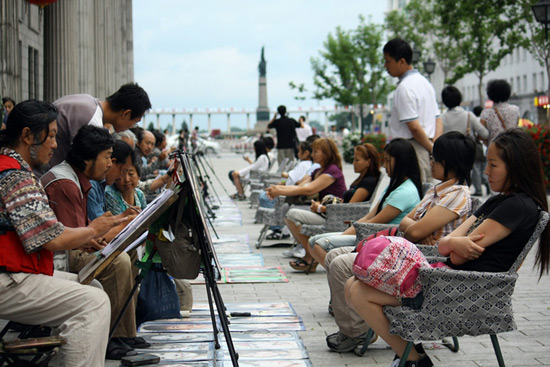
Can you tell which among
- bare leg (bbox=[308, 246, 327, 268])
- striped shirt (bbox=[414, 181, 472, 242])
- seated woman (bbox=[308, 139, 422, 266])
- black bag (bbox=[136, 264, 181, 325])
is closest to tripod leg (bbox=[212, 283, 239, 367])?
striped shirt (bbox=[414, 181, 472, 242])

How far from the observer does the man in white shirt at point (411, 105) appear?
848cm

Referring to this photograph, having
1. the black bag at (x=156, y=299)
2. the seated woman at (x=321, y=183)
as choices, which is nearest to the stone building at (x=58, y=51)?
the seated woman at (x=321, y=183)

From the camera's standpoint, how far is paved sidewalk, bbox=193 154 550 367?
19.3 feet

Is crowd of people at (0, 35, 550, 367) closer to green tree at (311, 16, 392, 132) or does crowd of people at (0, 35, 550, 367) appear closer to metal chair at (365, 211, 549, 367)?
metal chair at (365, 211, 549, 367)

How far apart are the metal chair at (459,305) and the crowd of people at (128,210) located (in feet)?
0.37

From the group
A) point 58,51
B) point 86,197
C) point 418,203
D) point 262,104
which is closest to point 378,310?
point 418,203

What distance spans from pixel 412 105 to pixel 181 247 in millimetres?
3845

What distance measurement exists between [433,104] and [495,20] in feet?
91.1

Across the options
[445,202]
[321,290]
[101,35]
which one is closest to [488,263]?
[445,202]

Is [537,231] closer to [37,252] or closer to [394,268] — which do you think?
[394,268]

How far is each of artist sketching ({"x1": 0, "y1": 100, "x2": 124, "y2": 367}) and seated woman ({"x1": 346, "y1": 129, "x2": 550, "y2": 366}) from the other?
1596 millimetres

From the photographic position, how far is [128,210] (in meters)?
5.34

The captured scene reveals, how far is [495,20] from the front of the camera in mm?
34875

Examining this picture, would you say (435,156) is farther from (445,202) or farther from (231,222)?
(231,222)
